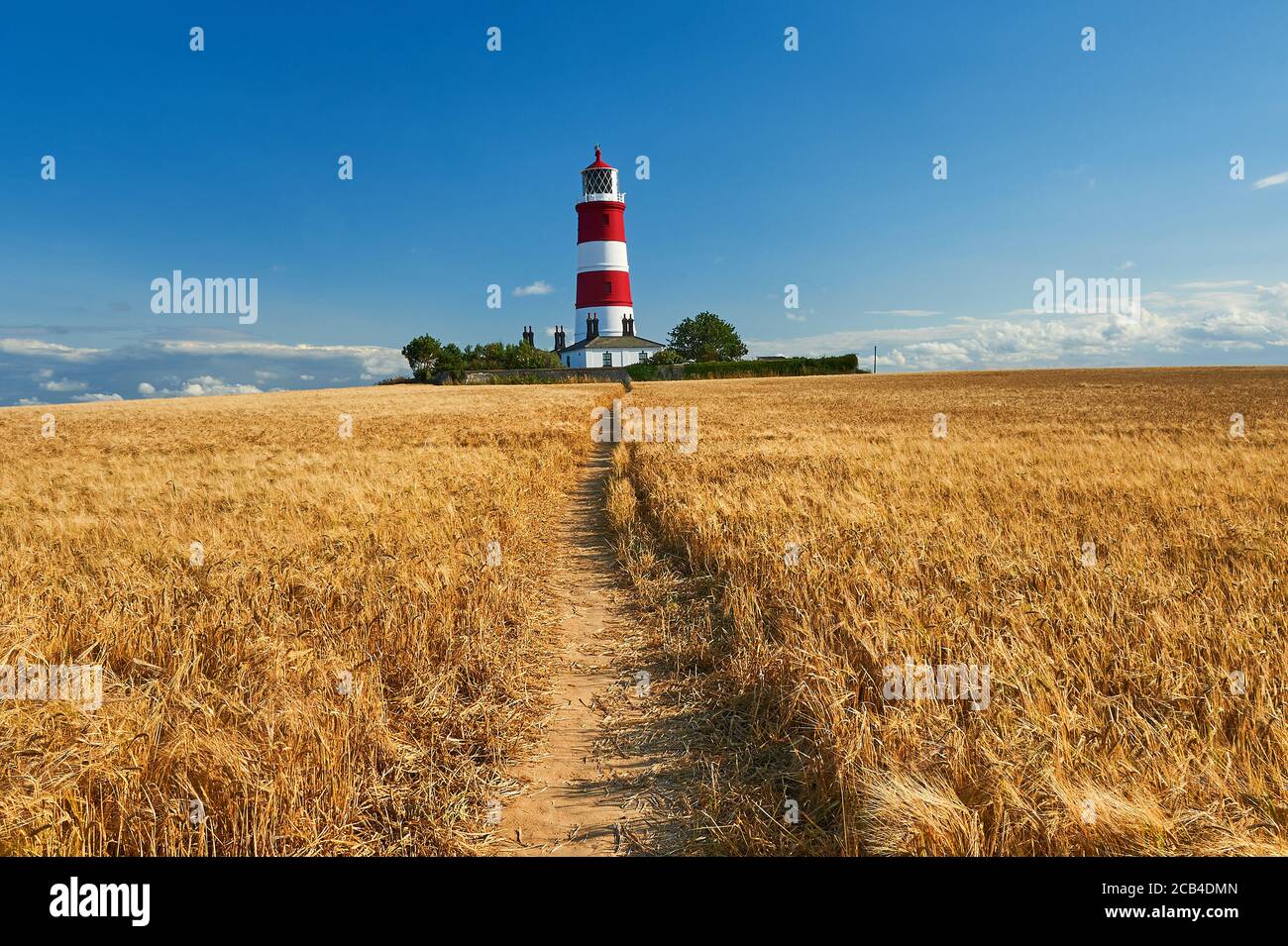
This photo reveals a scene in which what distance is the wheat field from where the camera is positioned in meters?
2.83

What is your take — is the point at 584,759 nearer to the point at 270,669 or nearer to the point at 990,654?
the point at 270,669

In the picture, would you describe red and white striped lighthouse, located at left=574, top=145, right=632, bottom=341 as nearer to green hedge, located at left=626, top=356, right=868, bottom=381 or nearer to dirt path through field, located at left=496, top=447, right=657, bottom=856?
green hedge, located at left=626, top=356, right=868, bottom=381

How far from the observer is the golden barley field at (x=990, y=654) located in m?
2.73

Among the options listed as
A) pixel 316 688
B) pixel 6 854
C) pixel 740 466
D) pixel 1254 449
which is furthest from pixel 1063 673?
pixel 1254 449

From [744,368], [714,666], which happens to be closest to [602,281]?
[744,368]

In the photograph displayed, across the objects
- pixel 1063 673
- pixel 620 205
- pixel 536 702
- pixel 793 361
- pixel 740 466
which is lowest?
pixel 536 702

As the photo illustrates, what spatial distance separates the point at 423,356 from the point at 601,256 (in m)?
33.3

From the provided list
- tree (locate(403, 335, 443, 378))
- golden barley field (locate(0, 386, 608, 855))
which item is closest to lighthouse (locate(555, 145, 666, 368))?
tree (locate(403, 335, 443, 378))

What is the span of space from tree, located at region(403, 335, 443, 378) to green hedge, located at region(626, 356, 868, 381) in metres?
31.6

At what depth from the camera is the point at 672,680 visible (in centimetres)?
475

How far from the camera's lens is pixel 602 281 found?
87.5m
